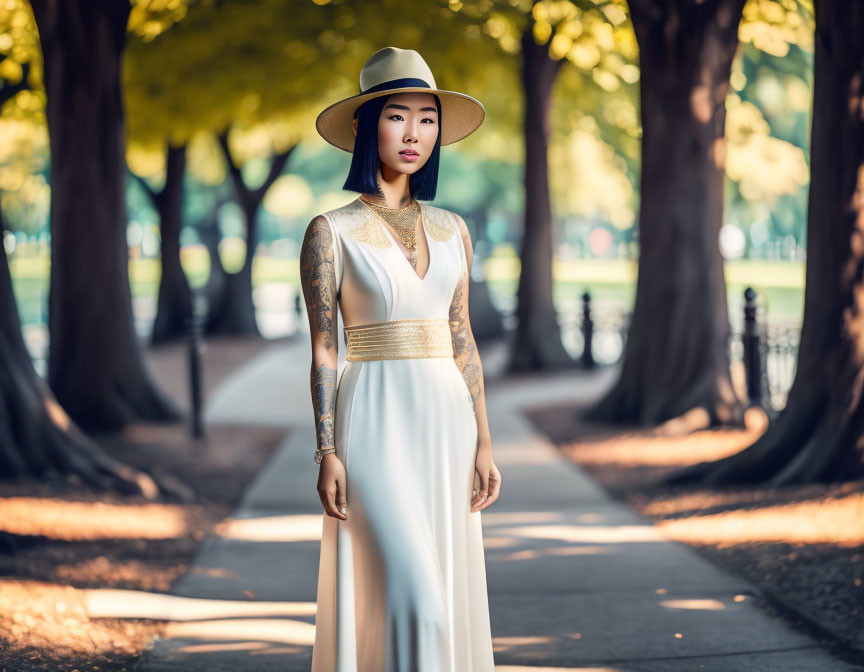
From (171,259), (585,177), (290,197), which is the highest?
(290,197)

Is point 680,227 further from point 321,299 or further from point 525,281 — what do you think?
point 321,299

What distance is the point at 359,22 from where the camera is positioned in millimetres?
15656

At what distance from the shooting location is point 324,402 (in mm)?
3510

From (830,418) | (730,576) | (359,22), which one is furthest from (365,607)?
(359,22)

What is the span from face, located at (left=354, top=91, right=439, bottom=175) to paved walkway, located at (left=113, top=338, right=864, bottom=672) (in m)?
2.33

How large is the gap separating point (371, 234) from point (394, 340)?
35 centimetres

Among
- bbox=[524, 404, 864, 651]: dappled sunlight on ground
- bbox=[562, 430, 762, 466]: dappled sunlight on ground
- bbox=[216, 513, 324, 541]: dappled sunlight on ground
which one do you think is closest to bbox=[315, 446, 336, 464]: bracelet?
bbox=[524, 404, 864, 651]: dappled sunlight on ground

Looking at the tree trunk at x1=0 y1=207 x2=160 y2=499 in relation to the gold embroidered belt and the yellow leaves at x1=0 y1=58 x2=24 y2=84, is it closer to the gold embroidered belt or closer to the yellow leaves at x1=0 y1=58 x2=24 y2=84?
the gold embroidered belt

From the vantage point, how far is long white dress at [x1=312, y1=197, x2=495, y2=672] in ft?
11.3

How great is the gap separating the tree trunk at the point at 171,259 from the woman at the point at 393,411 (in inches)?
742

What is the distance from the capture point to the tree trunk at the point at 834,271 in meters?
7.25

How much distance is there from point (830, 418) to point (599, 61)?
1001 cm

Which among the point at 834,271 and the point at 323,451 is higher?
the point at 834,271

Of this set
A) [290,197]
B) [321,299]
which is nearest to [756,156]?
[321,299]
